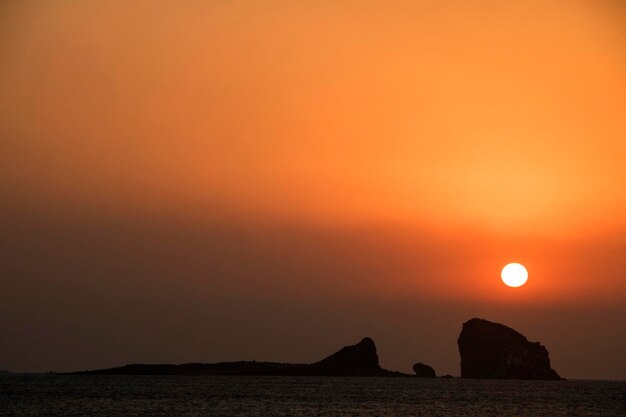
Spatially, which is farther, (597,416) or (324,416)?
(597,416)

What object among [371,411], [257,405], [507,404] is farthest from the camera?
[507,404]

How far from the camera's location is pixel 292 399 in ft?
475

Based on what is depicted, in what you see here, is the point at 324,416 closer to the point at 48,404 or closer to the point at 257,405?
the point at 257,405

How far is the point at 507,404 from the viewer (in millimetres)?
Result: 142375

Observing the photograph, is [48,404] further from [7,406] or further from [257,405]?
[257,405]

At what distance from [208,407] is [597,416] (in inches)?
1902

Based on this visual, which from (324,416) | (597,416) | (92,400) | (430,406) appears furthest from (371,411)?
(92,400)

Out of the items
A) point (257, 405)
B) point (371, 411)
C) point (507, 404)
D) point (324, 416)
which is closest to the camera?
point (324, 416)

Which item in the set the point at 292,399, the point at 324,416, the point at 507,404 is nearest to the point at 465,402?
the point at 507,404

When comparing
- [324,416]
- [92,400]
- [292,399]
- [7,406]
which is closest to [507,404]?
[292,399]

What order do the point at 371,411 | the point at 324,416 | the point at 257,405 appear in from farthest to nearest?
the point at 257,405
the point at 371,411
the point at 324,416

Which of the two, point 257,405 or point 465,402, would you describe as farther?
point 465,402

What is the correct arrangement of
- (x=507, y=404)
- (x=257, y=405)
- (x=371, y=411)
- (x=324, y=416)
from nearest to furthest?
(x=324, y=416) < (x=371, y=411) < (x=257, y=405) < (x=507, y=404)

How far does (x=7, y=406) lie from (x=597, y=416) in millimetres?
72277
